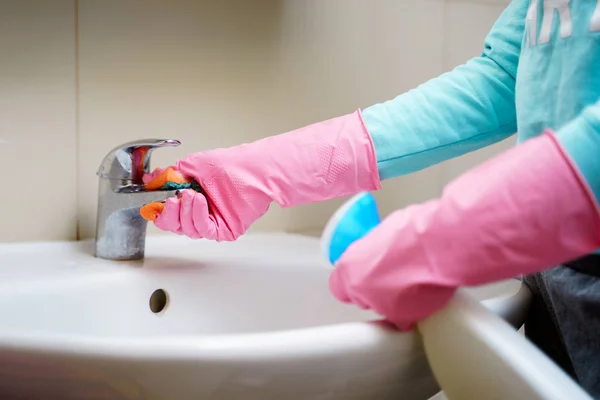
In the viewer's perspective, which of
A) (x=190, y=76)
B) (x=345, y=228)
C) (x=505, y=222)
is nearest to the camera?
(x=505, y=222)

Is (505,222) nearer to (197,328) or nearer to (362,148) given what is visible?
(362,148)

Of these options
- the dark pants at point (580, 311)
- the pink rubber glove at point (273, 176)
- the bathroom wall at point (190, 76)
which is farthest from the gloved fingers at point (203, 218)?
the dark pants at point (580, 311)

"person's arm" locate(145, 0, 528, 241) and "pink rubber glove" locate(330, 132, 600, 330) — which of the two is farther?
"person's arm" locate(145, 0, 528, 241)

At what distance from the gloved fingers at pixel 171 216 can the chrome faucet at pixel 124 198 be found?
19 millimetres

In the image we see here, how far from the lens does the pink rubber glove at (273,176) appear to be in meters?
0.57

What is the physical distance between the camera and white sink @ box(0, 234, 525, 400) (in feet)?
1.16

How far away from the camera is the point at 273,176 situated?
0.58 metres

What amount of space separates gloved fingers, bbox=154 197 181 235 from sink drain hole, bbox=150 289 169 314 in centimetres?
7

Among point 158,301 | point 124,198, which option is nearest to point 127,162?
point 124,198

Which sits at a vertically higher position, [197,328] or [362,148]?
[362,148]

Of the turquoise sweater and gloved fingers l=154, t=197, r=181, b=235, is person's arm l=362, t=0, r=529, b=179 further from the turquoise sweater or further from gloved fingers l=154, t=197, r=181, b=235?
gloved fingers l=154, t=197, r=181, b=235

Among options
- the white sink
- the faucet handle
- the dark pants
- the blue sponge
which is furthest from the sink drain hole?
the dark pants

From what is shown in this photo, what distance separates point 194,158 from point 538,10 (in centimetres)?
34

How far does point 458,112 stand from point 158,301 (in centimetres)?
36
